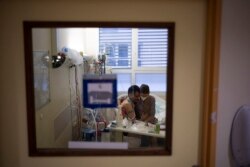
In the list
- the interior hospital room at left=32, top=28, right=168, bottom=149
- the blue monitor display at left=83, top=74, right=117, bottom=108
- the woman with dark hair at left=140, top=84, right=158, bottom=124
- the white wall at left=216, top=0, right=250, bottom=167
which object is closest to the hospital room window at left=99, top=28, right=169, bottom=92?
the interior hospital room at left=32, top=28, right=168, bottom=149

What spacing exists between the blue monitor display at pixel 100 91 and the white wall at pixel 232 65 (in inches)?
33.2

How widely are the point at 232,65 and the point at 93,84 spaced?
1095 mm

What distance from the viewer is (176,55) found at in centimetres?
197

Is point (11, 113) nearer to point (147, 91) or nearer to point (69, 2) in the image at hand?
point (69, 2)

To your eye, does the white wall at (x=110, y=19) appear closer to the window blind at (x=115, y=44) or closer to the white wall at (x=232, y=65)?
the white wall at (x=232, y=65)

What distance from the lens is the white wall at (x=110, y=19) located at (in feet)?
6.22

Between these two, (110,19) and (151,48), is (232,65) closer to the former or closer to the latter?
(110,19)

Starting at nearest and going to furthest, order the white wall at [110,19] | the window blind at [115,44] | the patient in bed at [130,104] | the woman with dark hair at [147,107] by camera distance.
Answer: the white wall at [110,19] < the patient in bed at [130,104] < the woman with dark hair at [147,107] < the window blind at [115,44]

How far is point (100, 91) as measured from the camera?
2.10 meters

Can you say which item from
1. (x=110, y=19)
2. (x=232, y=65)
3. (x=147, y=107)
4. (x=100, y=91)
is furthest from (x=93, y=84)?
(x=147, y=107)

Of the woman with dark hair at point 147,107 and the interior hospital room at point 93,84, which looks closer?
the interior hospital room at point 93,84

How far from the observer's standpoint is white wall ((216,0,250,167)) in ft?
6.36

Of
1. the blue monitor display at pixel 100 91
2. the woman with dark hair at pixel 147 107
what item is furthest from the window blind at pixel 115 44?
the blue monitor display at pixel 100 91

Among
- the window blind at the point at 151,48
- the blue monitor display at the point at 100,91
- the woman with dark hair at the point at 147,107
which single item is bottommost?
the woman with dark hair at the point at 147,107
